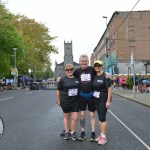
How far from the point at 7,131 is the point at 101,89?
3.31 metres

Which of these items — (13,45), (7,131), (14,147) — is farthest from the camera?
(13,45)

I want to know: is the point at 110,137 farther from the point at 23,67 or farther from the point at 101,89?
the point at 23,67

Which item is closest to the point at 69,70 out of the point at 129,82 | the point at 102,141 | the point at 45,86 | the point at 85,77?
the point at 85,77

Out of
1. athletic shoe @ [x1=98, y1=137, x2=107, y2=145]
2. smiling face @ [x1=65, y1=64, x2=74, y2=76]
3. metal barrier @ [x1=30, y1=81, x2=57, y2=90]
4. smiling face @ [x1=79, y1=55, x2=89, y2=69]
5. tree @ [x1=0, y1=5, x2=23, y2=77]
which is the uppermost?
tree @ [x1=0, y1=5, x2=23, y2=77]

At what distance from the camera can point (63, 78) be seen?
8953mm

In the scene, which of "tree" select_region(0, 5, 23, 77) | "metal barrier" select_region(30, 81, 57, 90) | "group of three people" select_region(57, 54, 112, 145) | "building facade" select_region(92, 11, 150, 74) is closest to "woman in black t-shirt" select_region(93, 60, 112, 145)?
"group of three people" select_region(57, 54, 112, 145)

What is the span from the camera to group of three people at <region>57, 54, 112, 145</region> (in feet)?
28.0

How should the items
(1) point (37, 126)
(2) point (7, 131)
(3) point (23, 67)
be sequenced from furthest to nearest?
(3) point (23, 67) → (1) point (37, 126) → (2) point (7, 131)

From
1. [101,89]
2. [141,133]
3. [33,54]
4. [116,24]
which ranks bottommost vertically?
[141,133]

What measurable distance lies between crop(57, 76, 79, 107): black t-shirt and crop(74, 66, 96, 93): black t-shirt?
0.43 ft

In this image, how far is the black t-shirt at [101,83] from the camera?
8.47m

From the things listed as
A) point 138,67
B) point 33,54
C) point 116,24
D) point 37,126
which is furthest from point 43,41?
point 37,126

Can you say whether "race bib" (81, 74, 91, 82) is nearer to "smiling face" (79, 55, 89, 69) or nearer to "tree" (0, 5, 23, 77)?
"smiling face" (79, 55, 89, 69)

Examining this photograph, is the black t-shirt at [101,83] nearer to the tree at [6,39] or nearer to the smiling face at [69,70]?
the smiling face at [69,70]
